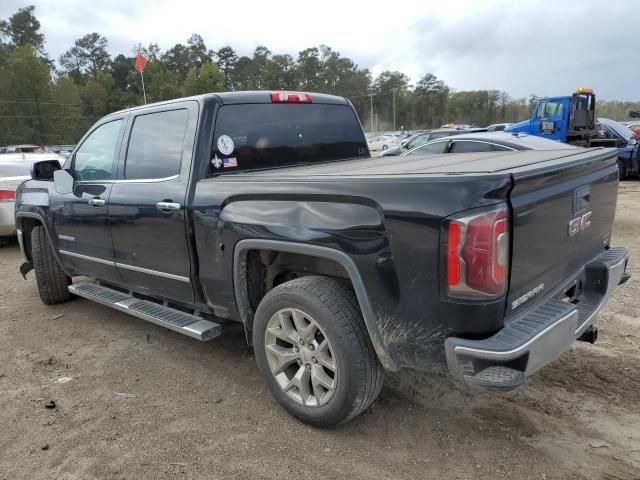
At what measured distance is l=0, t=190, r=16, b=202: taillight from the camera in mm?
8023

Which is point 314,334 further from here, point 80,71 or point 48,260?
point 80,71

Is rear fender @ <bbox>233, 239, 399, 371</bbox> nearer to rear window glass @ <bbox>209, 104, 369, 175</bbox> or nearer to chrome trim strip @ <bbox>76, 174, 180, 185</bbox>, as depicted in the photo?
rear window glass @ <bbox>209, 104, 369, 175</bbox>

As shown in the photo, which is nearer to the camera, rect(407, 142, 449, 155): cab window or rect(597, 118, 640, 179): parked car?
rect(407, 142, 449, 155): cab window

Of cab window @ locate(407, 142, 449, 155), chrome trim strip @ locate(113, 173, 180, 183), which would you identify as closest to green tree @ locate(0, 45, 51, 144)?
cab window @ locate(407, 142, 449, 155)

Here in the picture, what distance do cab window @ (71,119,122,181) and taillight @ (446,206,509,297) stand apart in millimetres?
3083

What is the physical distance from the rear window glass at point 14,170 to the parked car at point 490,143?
20.9 feet

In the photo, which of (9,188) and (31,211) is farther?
(9,188)

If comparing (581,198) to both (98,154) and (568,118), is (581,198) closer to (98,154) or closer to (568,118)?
(98,154)

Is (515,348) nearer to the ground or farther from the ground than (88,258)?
farther from the ground

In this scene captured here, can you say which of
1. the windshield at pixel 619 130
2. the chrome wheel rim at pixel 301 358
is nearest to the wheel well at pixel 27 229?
the chrome wheel rim at pixel 301 358

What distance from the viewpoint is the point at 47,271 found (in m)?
5.27

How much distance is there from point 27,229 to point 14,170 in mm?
3723

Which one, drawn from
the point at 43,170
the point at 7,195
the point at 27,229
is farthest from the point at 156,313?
the point at 7,195

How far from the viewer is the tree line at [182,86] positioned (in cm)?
6425
